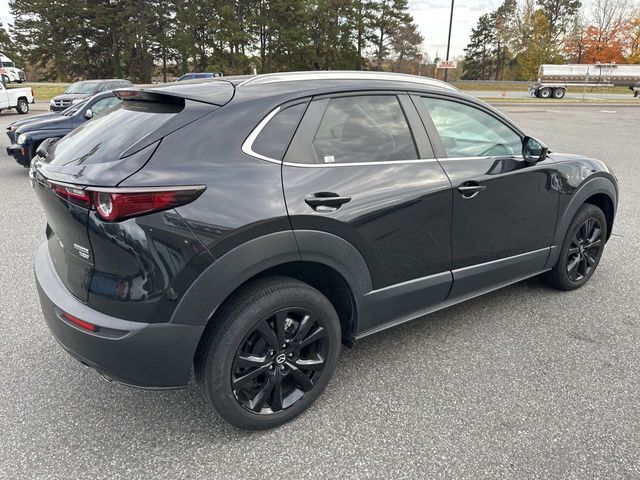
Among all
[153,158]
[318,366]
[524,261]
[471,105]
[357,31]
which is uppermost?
[357,31]

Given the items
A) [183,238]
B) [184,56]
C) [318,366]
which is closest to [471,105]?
[318,366]

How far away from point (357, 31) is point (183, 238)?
2248 inches

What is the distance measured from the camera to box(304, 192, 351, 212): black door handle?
2.28m

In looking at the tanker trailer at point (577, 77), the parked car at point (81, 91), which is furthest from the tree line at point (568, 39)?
the parked car at point (81, 91)

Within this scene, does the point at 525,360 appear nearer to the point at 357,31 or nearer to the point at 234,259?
the point at 234,259

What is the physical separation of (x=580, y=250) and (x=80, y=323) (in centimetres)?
375

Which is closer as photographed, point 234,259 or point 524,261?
point 234,259

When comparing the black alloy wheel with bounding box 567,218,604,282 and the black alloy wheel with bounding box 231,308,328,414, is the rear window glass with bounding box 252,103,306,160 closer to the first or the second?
the black alloy wheel with bounding box 231,308,328,414

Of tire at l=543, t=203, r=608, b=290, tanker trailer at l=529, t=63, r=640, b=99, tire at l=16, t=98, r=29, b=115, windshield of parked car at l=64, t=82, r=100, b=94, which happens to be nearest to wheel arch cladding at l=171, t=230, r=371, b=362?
tire at l=543, t=203, r=608, b=290

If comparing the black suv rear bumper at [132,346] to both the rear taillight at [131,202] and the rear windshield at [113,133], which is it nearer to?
the rear taillight at [131,202]

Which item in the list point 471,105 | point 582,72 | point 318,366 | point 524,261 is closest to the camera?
point 318,366

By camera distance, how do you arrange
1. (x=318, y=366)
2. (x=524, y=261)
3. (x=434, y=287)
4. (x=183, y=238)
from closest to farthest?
(x=183, y=238) → (x=318, y=366) → (x=434, y=287) → (x=524, y=261)

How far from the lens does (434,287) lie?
2.93 m

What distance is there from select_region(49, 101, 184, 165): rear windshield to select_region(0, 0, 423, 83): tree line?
48886 mm
